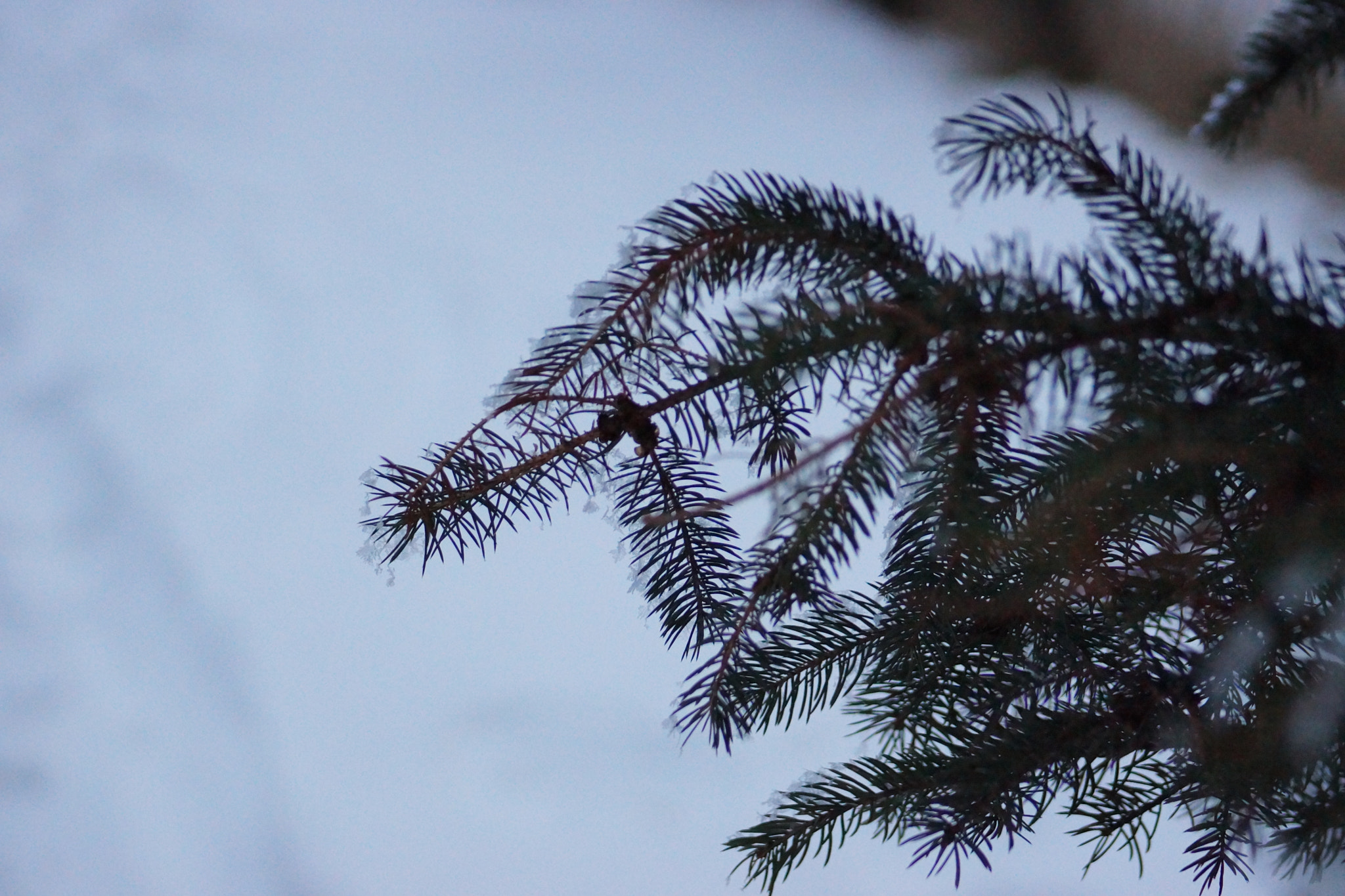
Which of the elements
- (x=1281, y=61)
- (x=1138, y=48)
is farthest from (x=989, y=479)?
(x=1138, y=48)

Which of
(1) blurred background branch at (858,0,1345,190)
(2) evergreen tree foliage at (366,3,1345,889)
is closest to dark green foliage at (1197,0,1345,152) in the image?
(2) evergreen tree foliage at (366,3,1345,889)

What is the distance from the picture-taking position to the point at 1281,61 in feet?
0.65

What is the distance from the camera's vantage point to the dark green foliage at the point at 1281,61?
19 centimetres

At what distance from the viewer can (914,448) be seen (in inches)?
8.3

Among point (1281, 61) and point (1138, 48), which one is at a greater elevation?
point (1138, 48)

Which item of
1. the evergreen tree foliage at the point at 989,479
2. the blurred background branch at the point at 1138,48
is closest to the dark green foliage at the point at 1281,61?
the evergreen tree foliage at the point at 989,479

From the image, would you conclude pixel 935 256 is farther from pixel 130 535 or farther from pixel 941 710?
pixel 130 535

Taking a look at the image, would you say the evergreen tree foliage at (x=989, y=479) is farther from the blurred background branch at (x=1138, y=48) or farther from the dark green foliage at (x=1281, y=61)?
the blurred background branch at (x=1138, y=48)

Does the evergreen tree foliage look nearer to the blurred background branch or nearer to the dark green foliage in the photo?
the dark green foliage

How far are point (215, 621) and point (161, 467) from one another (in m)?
0.12

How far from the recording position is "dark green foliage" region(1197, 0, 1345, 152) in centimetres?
19

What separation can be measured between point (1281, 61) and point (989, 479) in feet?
0.35

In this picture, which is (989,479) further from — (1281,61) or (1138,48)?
(1138,48)

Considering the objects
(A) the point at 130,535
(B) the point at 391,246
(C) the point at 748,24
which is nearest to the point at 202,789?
(A) the point at 130,535
